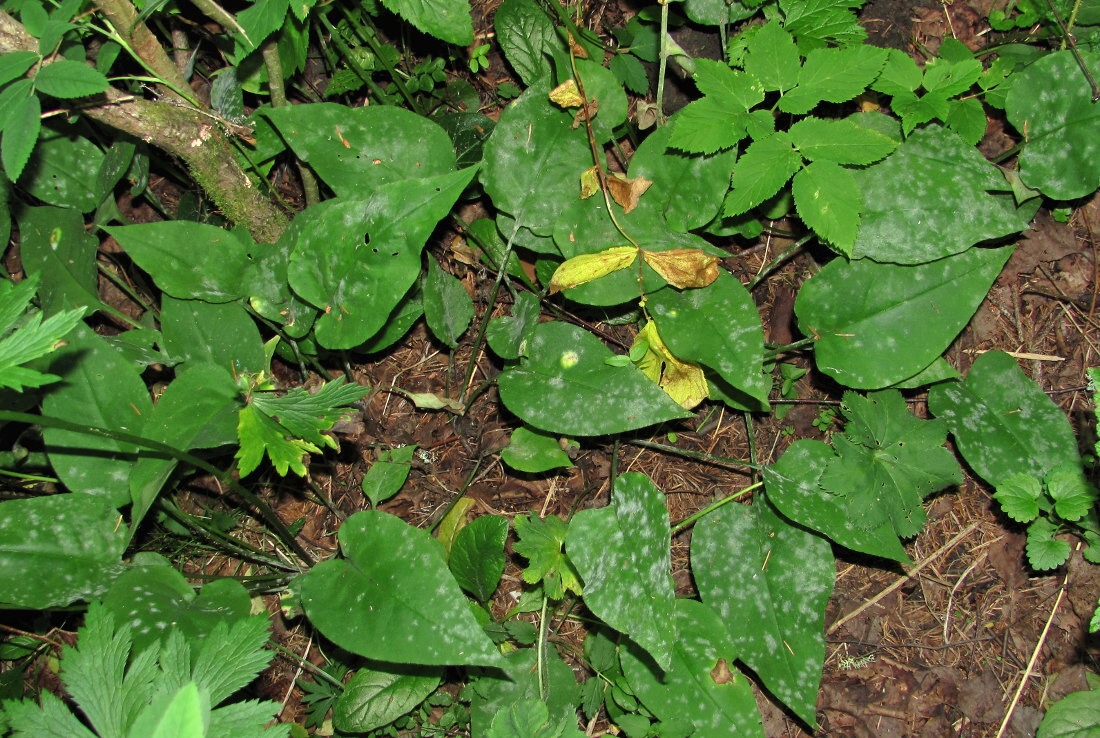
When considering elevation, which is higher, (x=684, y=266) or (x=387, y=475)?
(x=684, y=266)

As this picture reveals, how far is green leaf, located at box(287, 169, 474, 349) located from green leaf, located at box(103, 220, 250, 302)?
317mm

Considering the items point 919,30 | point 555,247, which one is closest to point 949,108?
point 919,30

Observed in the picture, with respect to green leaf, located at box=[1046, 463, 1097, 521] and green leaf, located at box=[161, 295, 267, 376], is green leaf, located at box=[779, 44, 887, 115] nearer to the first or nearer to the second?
green leaf, located at box=[1046, 463, 1097, 521]

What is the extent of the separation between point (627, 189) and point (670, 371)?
2.05 ft

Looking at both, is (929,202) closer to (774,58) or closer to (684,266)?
(774,58)

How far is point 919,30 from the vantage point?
276cm

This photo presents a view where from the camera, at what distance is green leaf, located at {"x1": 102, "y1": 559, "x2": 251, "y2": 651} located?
2021 millimetres

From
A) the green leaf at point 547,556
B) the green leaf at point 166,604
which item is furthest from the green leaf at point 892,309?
the green leaf at point 166,604

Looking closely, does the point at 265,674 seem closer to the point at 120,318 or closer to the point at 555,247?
the point at 120,318

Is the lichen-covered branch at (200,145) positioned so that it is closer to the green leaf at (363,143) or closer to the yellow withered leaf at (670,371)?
the green leaf at (363,143)

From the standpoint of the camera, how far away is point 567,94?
7.76 feet

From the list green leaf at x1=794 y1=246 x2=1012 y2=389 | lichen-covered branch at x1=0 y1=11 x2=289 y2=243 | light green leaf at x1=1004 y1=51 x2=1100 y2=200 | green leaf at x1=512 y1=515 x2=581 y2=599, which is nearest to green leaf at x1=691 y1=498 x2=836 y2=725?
green leaf at x1=512 y1=515 x2=581 y2=599

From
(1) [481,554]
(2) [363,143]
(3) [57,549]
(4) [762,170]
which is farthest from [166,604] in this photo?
(4) [762,170]

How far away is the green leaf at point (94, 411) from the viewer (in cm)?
225
